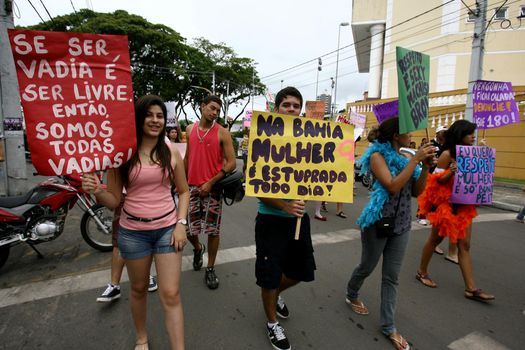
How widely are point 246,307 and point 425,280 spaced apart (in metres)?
2.05

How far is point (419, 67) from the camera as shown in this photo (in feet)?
8.17

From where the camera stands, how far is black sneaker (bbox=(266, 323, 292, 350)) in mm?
2236

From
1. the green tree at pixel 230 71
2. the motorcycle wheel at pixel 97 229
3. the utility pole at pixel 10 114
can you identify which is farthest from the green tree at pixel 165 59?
the motorcycle wheel at pixel 97 229

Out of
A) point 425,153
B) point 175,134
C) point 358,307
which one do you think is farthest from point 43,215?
point 425,153

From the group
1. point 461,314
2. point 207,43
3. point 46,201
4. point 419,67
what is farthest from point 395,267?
point 207,43

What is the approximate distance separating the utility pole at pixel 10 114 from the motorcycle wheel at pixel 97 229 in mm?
3088

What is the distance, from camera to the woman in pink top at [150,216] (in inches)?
76.3

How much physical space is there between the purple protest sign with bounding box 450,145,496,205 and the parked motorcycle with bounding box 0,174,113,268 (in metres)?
4.05

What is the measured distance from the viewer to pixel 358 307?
279cm

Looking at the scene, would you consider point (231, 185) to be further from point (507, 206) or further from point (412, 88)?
point (507, 206)

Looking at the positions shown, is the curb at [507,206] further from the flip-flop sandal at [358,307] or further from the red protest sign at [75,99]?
the red protest sign at [75,99]

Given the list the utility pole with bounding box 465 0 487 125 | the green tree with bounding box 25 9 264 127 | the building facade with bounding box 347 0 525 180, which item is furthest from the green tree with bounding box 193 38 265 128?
the utility pole with bounding box 465 0 487 125

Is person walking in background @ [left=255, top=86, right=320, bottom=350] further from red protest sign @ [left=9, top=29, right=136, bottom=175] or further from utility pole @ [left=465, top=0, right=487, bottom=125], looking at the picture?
utility pole @ [left=465, top=0, right=487, bottom=125]

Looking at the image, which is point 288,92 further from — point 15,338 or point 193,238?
point 15,338
